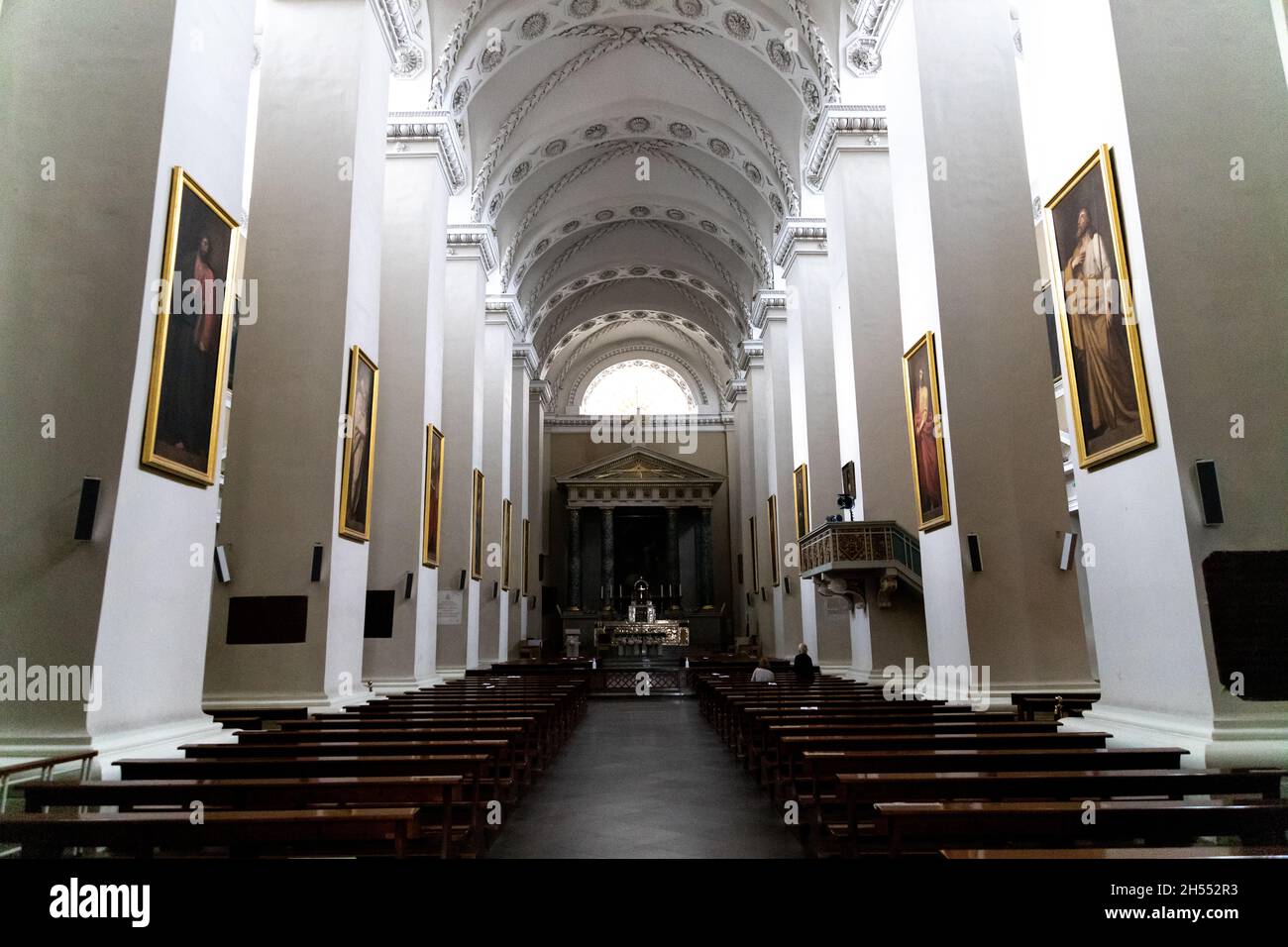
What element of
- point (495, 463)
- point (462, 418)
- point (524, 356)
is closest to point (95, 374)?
point (462, 418)

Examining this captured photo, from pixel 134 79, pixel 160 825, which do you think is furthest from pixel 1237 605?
pixel 134 79

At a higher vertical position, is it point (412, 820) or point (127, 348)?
point (127, 348)

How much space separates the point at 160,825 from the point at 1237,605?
17.0 ft

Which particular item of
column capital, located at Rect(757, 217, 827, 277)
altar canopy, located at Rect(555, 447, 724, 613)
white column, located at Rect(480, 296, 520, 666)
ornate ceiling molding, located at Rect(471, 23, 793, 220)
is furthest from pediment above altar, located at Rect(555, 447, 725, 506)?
column capital, located at Rect(757, 217, 827, 277)

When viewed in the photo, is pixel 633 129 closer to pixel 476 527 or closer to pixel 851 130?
pixel 851 130

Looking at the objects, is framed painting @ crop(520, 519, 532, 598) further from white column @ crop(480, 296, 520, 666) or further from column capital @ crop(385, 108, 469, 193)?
column capital @ crop(385, 108, 469, 193)

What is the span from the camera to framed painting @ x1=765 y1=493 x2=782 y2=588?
1878 centimetres

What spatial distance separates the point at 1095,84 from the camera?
512 cm

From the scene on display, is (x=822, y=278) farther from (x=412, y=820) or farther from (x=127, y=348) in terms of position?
(x=412, y=820)

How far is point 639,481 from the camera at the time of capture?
28859mm

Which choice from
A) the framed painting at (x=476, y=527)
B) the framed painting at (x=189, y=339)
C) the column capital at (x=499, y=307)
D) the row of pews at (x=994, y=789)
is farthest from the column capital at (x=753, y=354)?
the framed painting at (x=189, y=339)

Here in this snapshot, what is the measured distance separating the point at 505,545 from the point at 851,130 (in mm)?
11302

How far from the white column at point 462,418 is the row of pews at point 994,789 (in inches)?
298
